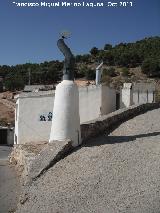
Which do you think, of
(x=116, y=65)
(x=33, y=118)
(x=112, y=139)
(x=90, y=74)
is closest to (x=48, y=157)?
(x=112, y=139)

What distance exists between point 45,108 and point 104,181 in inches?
469

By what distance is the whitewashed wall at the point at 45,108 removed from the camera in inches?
850

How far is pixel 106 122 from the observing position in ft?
58.7

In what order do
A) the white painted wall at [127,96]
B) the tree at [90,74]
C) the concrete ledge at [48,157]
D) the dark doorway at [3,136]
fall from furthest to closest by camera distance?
the tree at [90,74] < the dark doorway at [3,136] < the white painted wall at [127,96] < the concrete ledge at [48,157]

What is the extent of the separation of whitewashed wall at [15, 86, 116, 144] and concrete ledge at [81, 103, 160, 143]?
1.54m

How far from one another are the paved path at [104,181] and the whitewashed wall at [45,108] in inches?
243

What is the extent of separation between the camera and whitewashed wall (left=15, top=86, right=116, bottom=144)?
21.6 metres

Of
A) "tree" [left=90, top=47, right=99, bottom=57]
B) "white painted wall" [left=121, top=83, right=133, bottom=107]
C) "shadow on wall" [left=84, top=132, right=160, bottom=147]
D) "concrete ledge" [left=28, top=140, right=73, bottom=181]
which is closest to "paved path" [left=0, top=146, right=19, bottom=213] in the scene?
"concrete ledge" [left=28, top=140, right=73, bottom=181]

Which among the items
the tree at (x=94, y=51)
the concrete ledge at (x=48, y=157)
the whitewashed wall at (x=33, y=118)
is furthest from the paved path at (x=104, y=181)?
the tree at (x=94, y=51)

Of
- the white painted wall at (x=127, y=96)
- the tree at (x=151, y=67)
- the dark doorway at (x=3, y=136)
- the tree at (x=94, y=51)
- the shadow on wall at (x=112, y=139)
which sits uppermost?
the tree at (x=94, y=51)

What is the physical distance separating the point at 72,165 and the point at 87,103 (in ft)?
29.8

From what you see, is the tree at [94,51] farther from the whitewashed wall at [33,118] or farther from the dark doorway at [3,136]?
the whitewashed wall at [33,118]

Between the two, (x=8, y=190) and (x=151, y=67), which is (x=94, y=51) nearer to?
(x=151, y=67)

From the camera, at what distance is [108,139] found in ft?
52.1
